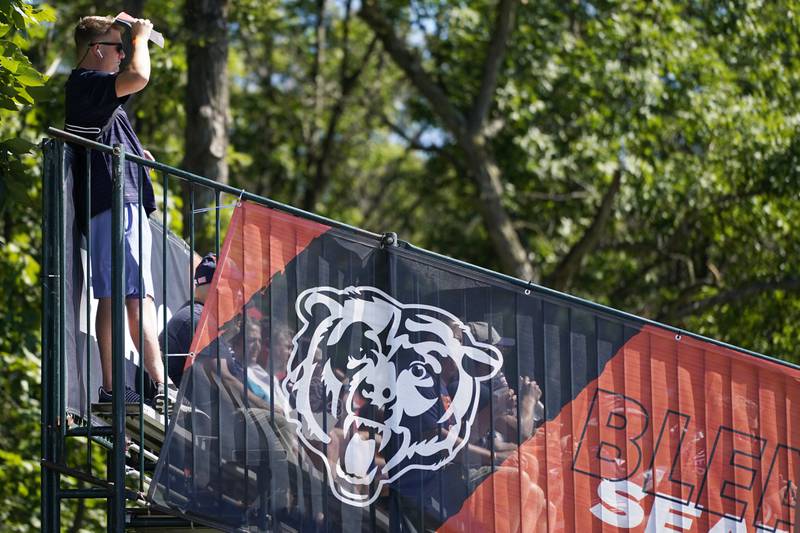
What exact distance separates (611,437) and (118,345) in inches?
79.7

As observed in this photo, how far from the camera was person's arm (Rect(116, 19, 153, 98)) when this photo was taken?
468 centimetres

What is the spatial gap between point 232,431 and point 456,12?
36.2ft

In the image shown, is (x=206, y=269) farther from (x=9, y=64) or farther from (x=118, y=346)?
(x=9, y=64)

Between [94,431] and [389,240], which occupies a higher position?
[389,240]

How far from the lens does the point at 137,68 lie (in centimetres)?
470

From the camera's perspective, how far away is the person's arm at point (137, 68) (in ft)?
15.4

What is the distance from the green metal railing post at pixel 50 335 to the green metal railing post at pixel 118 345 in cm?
37

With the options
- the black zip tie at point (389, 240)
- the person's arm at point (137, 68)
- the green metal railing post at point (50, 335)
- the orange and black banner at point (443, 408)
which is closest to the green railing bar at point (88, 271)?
the green metal railing post at point (50, 335)

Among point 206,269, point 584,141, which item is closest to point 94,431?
point 206,269

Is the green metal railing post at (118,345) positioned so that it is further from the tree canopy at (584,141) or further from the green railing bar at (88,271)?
the tree canopy at (584,141)

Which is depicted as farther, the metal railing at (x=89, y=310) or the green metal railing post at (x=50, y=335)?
the green metal railing post at (x=50, y=335)

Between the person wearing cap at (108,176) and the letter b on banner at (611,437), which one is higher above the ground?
the person wearing cap at (108,176)

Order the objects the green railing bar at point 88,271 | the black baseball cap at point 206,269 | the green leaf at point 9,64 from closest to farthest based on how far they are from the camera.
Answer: the green railing bar at point 88,271, the green leaf at point 9,64, the black baseball cap at point 206,269

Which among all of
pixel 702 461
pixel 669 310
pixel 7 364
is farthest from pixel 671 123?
pixel 702 461
